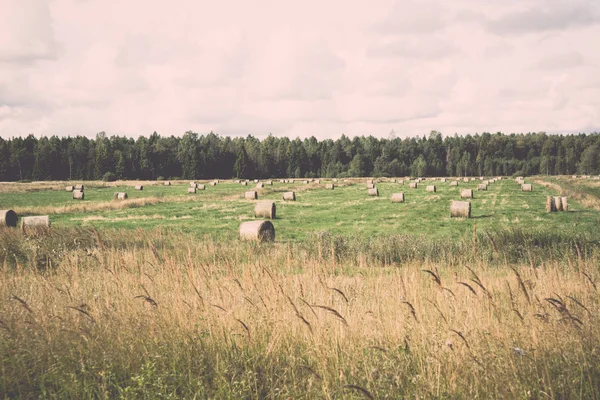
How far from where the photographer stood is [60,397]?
4.12 meters

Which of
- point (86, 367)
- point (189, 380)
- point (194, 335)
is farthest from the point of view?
point (194, 335)

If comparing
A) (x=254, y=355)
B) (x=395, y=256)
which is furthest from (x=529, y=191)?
(x=254, y=355)

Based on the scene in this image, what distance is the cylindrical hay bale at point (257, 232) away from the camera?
1933 centimetres

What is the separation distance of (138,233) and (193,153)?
11425 cm

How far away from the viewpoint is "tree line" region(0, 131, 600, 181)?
117 metres

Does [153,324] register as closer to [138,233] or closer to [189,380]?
[189,380]

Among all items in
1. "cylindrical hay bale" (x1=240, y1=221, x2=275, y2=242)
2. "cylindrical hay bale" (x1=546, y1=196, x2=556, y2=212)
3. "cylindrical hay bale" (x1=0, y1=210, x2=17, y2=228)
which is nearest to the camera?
"cylindrical hay bale" (x1=240, y1=221, x2=275, y2=242)

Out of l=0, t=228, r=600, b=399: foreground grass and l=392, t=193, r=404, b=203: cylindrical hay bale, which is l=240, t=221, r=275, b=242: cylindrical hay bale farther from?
l=392, t=193, r=404, b=203: cylindrical hay bale

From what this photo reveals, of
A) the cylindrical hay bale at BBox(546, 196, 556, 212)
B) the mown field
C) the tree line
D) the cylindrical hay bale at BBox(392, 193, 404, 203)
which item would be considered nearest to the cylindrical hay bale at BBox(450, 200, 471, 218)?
the cylindrical hay bale at BBox(546, 196, 556, 212)

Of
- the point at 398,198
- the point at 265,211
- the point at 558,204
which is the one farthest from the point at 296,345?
the point at 398,198

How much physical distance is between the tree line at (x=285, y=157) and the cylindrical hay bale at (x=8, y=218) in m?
90.0

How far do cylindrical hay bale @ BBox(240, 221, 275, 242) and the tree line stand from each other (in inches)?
4012

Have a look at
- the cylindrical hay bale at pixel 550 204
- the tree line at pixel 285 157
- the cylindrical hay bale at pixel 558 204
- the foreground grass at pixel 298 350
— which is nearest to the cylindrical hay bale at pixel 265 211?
the cylindrical hay bale at pixel 550 204

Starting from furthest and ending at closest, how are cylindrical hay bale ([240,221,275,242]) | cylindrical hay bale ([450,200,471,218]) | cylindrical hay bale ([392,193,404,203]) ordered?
1. cylindrical hay bale ([392,193,404,203])
2. cylindrical hay bale ([450,200,471,218])
3. cylindrical hay bale ([240,221,275,242])
